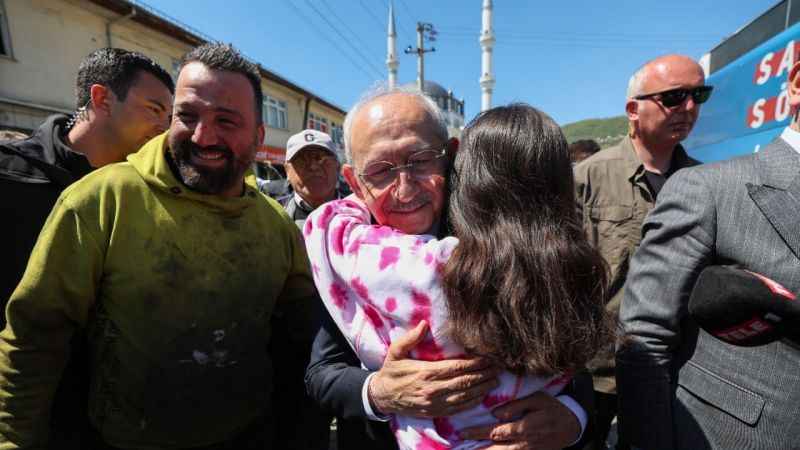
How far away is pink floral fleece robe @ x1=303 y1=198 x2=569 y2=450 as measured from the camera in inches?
37.0

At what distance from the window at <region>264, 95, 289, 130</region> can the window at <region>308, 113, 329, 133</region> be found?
2686 mm

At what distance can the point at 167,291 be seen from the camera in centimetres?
135

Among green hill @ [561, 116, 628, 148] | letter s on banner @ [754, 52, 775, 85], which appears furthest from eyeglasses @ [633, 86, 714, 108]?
green hill @ [561, 116, 628, 148]

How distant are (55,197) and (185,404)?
3.67ft

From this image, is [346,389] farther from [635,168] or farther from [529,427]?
[635,168]

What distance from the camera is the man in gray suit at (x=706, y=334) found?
1095 mm

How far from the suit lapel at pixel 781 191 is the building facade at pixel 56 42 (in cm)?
1088

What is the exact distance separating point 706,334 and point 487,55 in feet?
110

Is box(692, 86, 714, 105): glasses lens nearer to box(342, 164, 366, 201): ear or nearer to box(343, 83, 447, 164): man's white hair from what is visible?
box(343, 83, 447, 164): man's white hair

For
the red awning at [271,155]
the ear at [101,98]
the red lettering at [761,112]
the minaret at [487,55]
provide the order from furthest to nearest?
the minaret at [487,55] → the red awning at [271,155] → the red lettering at [761,112] → the ear at [101,98]

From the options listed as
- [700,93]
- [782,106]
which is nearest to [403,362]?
[700,93]

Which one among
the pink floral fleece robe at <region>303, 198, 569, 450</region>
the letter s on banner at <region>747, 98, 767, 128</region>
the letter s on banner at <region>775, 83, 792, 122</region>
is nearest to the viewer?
the pink floral fleece robe at <region>303, 198, 569, 450</region>

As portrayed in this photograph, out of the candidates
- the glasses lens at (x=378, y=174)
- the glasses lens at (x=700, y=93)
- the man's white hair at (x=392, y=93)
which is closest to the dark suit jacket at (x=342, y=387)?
the glasses lens at (x=378, y=174)

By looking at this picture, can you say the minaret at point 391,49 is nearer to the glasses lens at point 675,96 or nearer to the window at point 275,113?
the window at point 275,113
